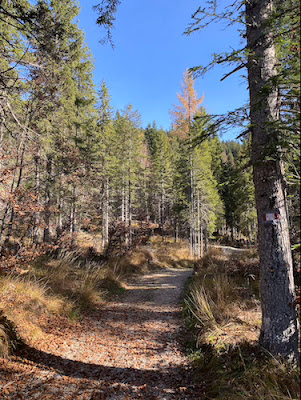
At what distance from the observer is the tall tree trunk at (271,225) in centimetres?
270

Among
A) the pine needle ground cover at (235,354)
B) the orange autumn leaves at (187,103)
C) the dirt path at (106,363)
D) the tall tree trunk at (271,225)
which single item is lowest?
the dirt path at (106,363)

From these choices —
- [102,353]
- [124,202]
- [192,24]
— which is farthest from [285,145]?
[124,202]

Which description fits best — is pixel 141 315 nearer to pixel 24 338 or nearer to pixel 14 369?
pixel 24 338

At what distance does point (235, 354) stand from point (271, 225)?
202cm

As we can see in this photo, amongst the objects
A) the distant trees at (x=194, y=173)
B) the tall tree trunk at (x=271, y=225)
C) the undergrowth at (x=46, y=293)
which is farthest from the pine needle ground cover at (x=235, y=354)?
the distant trees at (x=194, y=173)

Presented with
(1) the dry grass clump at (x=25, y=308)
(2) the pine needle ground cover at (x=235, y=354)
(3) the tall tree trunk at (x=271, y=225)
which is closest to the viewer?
(2) the pine needle ground cover at (x=235, y=354)

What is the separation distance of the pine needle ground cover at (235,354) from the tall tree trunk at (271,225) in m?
0.33

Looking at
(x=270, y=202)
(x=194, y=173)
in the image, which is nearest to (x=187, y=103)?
(x=194, y=173)

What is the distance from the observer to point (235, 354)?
3.13 meters

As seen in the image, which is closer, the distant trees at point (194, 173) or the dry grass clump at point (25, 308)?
the dry grass clump at point (25, 308)

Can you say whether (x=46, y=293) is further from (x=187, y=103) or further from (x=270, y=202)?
(x=187, y=103)

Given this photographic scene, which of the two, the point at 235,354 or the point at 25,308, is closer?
the point at 235,354

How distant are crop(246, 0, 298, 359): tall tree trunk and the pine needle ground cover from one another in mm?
328

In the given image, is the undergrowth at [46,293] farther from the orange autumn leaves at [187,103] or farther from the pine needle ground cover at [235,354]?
the orange autumn leaves at [187,103]
